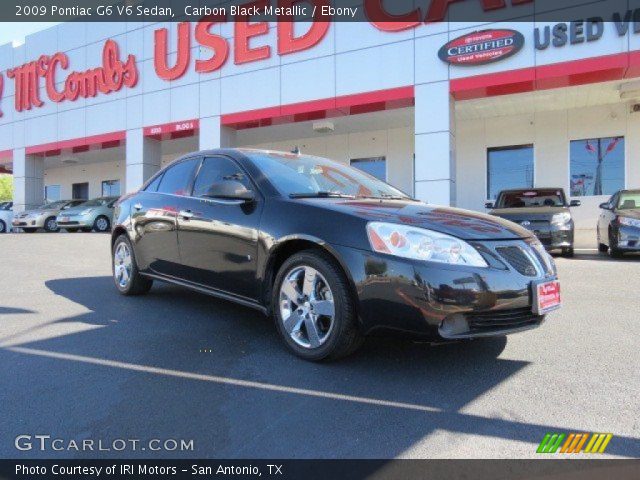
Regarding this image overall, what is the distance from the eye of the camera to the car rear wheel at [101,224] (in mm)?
18805

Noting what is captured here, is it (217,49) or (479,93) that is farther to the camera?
(217,49)

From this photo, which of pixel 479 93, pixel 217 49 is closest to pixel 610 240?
pixel 479 93

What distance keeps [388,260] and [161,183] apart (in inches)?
123

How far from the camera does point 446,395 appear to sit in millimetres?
2871

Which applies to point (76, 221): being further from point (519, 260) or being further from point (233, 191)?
point (519, 260)

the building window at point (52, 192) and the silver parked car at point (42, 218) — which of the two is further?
the building window at point (52, 192)

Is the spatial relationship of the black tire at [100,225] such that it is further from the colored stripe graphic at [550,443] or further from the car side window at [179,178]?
the colored stripe graphic at [550,443]

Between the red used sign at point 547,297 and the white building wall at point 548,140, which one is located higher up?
the white building wall at point 548,140

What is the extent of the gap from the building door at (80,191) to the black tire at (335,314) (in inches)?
1088

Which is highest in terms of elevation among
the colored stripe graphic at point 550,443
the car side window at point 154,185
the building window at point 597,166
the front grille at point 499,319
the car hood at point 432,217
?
the building window at point 597,166

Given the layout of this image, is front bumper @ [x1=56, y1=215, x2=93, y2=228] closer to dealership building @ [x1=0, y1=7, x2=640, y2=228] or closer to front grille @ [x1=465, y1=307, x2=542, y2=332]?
dealership building @ [x1=0, y1=7, x2=640, y2=228]

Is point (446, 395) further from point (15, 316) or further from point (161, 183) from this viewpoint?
point (15, 316)

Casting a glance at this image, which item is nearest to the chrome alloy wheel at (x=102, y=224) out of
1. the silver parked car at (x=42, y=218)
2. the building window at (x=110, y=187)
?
the silver parked car at (x=42, y=218)

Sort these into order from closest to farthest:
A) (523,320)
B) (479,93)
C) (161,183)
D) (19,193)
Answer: (523,320) → (161,183) → (479,93) → (19,193)
